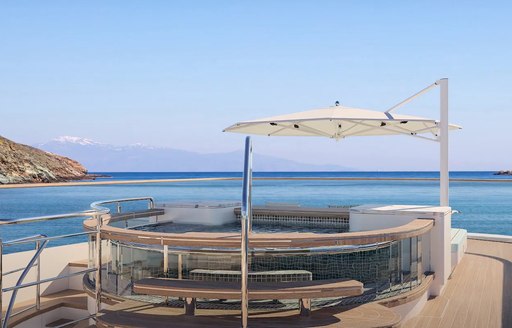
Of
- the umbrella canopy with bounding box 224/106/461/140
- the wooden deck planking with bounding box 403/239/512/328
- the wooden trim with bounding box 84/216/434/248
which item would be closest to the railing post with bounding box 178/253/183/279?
the wooden trim with bounding box 84/216/434/248

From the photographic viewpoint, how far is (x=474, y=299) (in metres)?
6.43

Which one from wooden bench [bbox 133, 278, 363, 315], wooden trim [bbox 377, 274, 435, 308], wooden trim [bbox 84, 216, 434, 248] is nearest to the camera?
wooden bench [bbox 133, 278, 363, 315]

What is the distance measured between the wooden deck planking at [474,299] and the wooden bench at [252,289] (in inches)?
58.9

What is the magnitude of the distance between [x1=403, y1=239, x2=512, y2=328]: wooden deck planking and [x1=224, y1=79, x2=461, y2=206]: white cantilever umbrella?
1278 millimetres

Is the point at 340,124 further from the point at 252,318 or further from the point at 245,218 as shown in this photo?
the point at 245,218

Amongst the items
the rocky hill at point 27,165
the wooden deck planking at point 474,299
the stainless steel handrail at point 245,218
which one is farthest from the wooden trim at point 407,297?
the rocky hill at point 27,165

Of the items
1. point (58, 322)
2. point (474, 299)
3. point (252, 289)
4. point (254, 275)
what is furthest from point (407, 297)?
point (58, 322)

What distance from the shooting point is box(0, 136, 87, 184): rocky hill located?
60906mm

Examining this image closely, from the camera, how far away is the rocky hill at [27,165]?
200 feet

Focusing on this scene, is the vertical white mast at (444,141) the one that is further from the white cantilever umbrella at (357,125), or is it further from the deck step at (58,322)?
the deck step at (58,322)

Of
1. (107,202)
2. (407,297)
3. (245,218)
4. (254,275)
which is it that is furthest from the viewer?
(107,202)

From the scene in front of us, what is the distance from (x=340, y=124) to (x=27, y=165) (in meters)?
63.4

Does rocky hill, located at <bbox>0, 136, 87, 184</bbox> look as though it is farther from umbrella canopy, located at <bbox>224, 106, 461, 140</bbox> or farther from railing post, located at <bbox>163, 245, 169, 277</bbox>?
railing post, located at <bbox>163, 245, 169, 277</bbox>

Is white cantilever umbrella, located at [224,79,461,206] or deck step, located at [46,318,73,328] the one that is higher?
white cantilever umbrella, located at [224,79,461,206]
